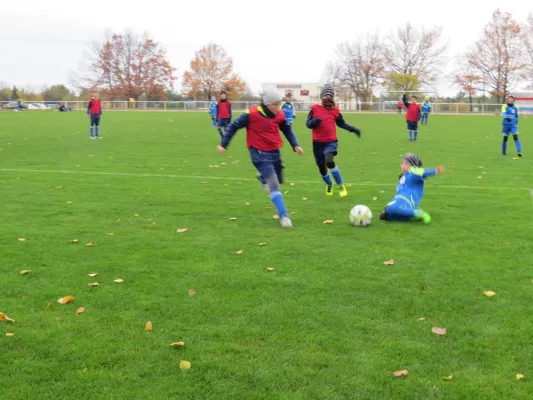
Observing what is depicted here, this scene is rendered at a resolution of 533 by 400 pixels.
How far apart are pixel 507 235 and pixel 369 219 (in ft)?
5.93

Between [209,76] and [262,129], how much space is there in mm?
86121

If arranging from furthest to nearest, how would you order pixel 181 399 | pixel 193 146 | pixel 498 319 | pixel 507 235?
pixel 193 146
pixel 507 235
pixel 498 319
pixel 181 399

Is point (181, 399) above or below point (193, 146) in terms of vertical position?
below

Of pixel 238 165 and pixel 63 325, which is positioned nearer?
pixel 63 325

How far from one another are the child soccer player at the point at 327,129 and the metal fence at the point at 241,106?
173 feet

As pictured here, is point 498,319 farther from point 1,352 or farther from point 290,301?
point 1,352

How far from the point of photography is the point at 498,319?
4922mm

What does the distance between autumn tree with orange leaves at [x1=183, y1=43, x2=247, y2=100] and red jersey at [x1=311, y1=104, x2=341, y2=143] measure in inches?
3214

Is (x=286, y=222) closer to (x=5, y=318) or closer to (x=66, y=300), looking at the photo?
(x=66, y=300)

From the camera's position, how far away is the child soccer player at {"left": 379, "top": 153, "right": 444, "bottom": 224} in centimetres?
853

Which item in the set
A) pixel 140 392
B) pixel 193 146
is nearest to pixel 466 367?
pixel 140 392

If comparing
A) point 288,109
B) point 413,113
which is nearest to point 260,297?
point 413,113

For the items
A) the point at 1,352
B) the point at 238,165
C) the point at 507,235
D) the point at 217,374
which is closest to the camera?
the point at 217,374

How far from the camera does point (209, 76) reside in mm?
92500
